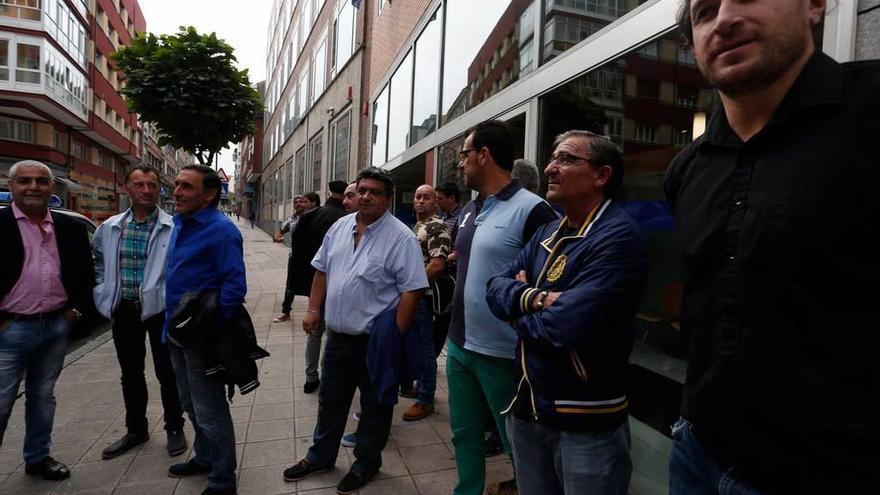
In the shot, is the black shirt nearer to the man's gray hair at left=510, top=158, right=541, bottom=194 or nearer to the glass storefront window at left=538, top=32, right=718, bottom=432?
the glass storefront window at left=538, top=32, right=718, bottom=432

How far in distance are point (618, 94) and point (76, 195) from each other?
29.4 m

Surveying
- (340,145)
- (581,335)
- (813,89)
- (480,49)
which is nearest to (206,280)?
(581,335)

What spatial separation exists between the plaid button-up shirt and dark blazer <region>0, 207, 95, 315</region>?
20 centimetres

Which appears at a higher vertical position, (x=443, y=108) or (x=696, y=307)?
(x=443, y=108)

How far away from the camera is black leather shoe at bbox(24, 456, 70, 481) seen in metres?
3.22

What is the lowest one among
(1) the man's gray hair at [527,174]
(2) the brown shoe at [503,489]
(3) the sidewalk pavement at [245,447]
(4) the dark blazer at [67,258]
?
(3) the sidewalk pavement at [245,447]

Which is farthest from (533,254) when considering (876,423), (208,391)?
(208,391)

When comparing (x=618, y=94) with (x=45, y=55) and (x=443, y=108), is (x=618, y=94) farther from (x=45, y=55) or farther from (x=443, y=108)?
(x=45, y=55)

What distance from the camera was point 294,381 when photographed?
5242 mm

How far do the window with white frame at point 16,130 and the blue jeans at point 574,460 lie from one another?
3321 centimetres

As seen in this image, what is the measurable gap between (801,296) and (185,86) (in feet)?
34.7

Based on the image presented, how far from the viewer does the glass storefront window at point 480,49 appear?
514cm

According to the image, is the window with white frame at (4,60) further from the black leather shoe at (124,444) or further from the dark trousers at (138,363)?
the black leather shoe at (124,444)

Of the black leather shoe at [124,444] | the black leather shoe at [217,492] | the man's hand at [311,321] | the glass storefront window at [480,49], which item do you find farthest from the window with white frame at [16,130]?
the black leather shoe at [217,492]
